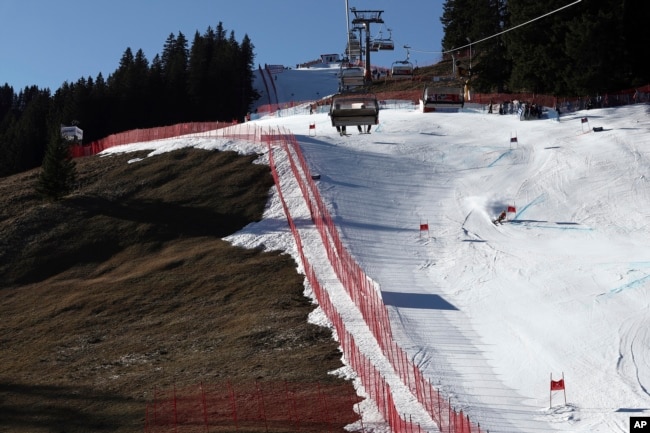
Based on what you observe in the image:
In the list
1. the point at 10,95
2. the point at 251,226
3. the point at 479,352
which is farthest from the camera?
the point at 10,95

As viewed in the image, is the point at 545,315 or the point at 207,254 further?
the point at 207,254

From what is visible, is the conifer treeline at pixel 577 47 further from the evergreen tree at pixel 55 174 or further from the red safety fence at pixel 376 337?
the evergreen tree at pixel 55 174

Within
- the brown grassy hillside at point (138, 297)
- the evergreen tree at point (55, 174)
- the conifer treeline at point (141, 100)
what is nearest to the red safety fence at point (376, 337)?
the brown grassy hillside at point (138, 297)

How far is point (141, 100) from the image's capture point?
9344 centimetres

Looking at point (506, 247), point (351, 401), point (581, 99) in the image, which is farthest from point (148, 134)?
point (351, 401)

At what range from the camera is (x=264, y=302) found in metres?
31.1

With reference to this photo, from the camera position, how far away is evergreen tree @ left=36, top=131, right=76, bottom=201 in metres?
49.4

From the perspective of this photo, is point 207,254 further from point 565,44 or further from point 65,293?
point 565,44

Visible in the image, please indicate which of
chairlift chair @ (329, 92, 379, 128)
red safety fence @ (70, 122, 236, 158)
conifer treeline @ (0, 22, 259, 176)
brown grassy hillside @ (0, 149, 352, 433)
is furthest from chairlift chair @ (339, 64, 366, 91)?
conifer treeline @ (0, 22, 259, 176)

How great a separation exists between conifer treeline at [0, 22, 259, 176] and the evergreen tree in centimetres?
3729

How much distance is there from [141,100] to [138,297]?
201ft

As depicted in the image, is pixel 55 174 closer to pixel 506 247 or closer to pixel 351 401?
pixel 506 247

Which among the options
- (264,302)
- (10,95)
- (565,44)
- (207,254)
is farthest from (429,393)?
(10,95)

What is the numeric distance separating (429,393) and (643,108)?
3609 cm
